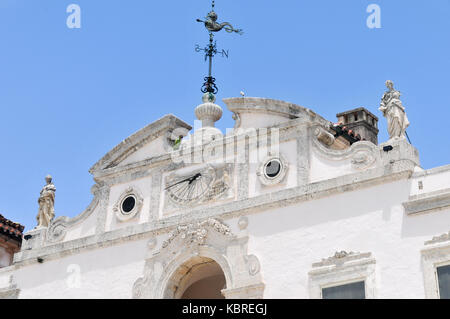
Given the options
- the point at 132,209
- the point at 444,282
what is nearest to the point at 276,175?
the point at 132,209

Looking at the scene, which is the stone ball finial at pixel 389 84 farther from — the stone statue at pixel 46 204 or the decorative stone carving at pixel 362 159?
the stone statue at pixel 46 204

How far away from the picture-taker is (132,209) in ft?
88.3

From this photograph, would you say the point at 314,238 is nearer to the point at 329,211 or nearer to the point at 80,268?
the point at 329,211

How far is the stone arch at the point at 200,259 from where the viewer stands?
942 inches

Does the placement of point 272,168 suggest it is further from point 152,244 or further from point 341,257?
point 152,244

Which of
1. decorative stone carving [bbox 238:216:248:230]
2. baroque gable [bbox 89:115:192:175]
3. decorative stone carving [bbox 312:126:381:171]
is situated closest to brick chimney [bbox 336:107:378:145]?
baroque gable [bbox 89:115:192:175]

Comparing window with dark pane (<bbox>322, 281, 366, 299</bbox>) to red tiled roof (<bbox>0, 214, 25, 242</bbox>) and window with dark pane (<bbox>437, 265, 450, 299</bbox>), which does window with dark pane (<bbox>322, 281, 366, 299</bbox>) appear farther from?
red tiled roof (<bbox>0, 214, 25, 242</bbox>)

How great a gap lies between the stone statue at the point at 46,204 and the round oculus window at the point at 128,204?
8.20 feet

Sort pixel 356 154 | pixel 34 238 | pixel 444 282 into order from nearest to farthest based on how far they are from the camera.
Result: pixel 444 282 < pixel 356 154 < pixel 34 238

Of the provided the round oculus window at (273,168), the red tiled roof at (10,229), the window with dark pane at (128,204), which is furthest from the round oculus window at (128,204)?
the red tiled roof at (10,229)

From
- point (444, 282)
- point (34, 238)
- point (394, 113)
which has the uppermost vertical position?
point (394, 113)

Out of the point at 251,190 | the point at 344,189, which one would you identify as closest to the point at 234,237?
the point at 251,190

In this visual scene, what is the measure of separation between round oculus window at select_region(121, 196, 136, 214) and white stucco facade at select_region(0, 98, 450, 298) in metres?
0.15

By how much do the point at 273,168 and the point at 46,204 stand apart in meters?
7.14
